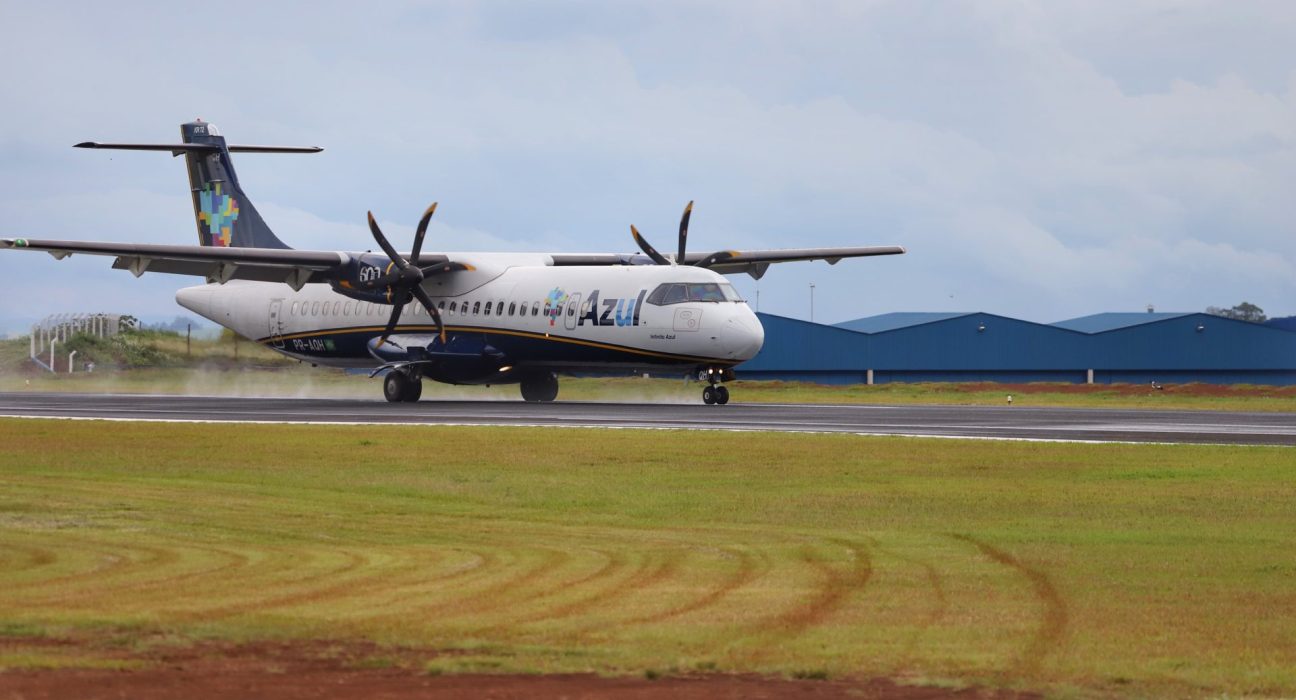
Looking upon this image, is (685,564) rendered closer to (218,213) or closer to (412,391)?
(412,391)

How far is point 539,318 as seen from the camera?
4309 cm

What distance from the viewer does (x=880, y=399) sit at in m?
54.6

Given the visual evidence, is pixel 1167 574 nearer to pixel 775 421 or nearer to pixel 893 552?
pixel 893 552

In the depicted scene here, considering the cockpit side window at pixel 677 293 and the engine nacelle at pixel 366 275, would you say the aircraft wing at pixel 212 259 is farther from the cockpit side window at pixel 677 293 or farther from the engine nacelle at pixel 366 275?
the cockpit side window at pixel 677 293

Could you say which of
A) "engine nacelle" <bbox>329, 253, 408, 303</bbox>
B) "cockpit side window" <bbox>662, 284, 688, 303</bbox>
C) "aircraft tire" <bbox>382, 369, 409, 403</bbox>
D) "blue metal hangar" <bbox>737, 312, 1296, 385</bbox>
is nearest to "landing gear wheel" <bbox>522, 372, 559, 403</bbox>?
"aircraft tire" <bbox>382, 369, 409, 403</bbox>

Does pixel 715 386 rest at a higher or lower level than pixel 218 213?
lower

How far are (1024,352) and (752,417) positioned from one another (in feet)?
176

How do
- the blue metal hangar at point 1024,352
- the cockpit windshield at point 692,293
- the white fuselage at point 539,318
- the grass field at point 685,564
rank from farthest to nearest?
1. the blue metal hangar at point 1024,352
2. the cockpit windshield at point 692,293
3. the white fuselage at point 539,318
4. the grass field at point 685,564

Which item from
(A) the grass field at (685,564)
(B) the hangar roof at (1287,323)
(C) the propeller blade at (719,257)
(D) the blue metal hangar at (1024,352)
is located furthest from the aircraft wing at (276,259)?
(B) the hangar roof at (1287,323)

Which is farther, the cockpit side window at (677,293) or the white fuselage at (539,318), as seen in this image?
the cockpit side window at (677,293)

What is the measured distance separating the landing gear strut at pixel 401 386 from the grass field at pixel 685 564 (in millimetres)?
22516

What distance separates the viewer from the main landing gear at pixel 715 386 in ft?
137

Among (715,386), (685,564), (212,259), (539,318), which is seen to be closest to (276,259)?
(212,259)

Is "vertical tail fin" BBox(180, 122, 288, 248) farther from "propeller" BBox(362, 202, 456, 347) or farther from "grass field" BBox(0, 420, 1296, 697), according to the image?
"grass field" BBox(0, 420, 1296, 697)
